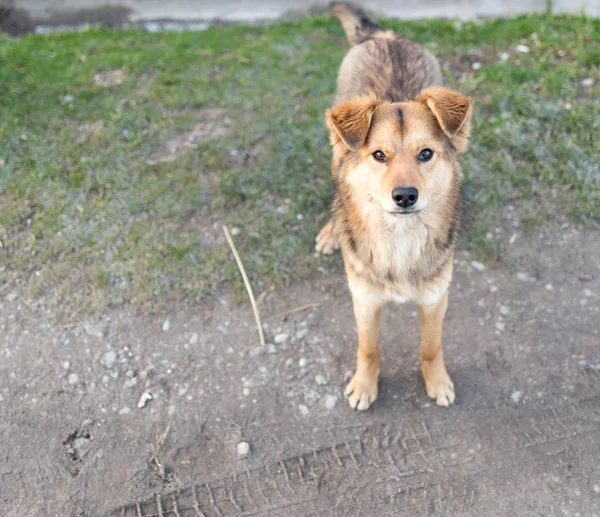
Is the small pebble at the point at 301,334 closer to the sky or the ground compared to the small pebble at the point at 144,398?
closer to the sky

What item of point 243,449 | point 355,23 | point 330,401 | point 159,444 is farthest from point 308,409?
point 355,23

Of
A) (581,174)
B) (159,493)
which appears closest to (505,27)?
(581,174)

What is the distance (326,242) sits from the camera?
4.53 meters

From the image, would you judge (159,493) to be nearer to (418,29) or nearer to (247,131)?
(247,131)

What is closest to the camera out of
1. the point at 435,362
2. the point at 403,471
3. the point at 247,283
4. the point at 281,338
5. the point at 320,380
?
the point at 403,471

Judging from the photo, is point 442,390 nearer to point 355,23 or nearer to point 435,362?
point 435,362

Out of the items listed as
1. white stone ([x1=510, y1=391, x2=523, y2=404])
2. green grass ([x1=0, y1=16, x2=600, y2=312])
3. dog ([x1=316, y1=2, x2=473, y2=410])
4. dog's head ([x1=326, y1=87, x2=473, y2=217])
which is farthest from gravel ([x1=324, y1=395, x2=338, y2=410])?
dog's head ([x1=326, y1=87, x2=473, y2=217])

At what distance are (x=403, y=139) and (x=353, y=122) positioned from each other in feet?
0.96

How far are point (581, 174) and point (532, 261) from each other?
43.8 inches

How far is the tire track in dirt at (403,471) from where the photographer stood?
3.27 m

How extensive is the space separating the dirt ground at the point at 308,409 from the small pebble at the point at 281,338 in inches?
0.6

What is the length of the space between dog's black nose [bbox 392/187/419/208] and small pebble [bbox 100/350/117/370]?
94.6 inches

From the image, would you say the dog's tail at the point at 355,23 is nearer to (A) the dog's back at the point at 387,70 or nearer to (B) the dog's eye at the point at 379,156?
(A) the dog's back at the point at 387,70

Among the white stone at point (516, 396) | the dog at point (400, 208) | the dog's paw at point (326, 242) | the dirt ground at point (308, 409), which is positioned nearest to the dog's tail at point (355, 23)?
the dog's paw at point (326, 242)
